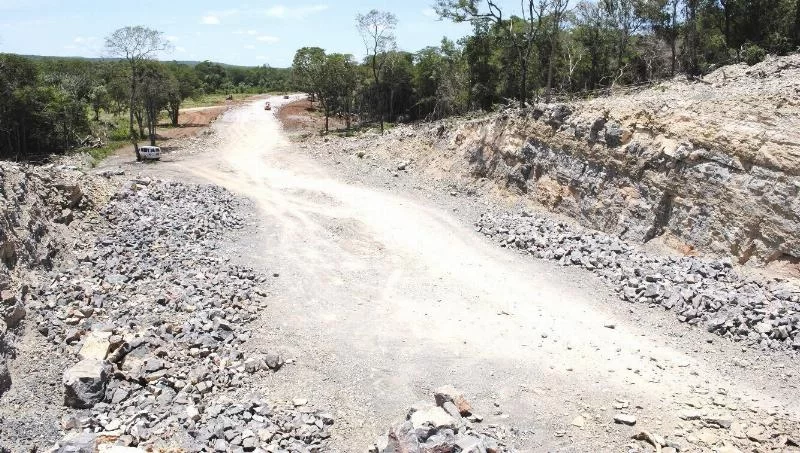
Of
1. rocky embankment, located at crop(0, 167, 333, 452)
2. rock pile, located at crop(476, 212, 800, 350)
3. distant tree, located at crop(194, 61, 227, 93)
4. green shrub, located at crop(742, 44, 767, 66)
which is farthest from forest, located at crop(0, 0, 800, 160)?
distant tree, located at crop(194, 61, 227, 93)

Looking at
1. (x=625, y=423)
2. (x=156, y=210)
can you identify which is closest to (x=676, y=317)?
(x=625, y=423)

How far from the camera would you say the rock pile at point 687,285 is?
47.4 feet

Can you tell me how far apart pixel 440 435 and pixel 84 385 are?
24.0 feet


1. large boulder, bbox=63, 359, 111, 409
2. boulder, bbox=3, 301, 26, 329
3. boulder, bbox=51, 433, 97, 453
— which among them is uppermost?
boulder, bbox=3, 301, 26, 329

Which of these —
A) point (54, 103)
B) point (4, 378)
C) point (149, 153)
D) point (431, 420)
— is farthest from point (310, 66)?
point (431, 420)

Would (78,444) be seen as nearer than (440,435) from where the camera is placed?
No

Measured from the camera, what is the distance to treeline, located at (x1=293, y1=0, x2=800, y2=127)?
3020 cm

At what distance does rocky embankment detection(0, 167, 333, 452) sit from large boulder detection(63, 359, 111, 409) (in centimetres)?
2

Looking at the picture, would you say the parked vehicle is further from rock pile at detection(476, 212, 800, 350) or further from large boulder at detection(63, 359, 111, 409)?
large boulder at detection(63, 359, 111, 409)

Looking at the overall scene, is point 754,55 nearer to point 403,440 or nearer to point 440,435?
point 440,435

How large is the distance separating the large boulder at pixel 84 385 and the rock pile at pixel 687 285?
44.8 feet

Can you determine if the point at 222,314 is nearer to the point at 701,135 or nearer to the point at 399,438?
the point at 399,438

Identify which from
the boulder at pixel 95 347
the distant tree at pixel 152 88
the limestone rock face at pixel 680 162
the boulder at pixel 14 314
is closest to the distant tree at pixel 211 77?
the distant tree at pixel 152 88

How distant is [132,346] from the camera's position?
13.2 m
